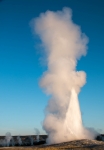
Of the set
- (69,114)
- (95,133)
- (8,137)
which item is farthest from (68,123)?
(8,137)

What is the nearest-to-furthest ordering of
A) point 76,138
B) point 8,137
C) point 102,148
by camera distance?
point 102,148
point 76,138
point 8,137

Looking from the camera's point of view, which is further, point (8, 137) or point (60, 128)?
point (8, 137)

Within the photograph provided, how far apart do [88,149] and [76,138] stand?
29121mm

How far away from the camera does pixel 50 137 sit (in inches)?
3927

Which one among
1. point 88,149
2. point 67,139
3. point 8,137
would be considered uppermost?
A: point 8,137

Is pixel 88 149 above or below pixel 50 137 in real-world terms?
below

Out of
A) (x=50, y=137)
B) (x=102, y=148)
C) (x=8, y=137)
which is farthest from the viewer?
(x=8, y=137)

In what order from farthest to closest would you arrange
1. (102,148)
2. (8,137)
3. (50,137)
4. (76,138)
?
(8,137), (50,137), (76,138), (102,148)

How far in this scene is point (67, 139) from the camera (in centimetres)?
9406

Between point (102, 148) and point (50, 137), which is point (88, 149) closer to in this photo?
point (102, 148)

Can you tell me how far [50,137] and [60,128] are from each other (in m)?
4.95

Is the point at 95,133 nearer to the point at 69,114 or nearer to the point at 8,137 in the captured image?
the point at 69,114

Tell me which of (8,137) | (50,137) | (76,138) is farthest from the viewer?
(8,137)

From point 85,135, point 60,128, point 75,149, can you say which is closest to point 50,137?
point 60,128
